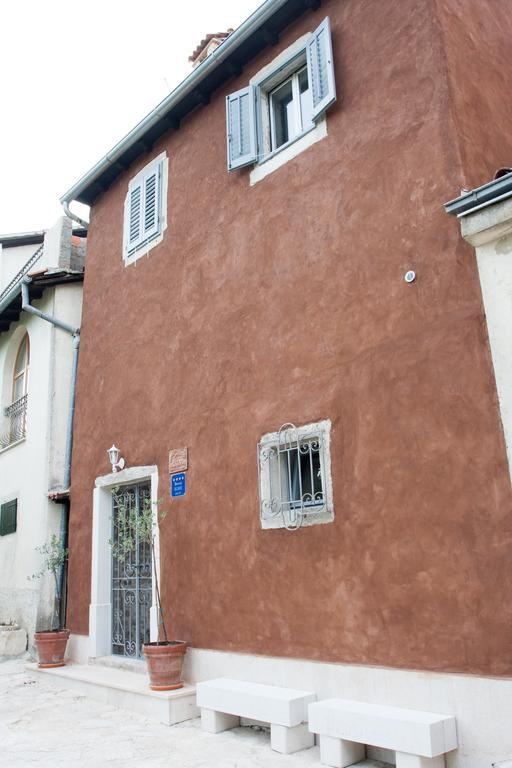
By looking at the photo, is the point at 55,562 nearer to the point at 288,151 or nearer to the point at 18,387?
the point at 18,387

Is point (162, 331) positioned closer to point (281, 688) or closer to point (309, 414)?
point (309, 414)

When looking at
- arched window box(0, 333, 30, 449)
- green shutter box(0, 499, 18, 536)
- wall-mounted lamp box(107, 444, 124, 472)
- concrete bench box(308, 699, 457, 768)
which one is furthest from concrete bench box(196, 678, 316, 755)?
arched window box(0, 333, 30, 449)

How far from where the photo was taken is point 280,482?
598 cm

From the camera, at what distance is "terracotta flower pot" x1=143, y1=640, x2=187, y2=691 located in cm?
626

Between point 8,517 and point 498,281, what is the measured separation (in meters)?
9.18

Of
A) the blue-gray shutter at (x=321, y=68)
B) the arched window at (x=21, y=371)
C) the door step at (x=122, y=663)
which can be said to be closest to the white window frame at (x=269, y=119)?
the blue-gray shutter at (x=321, y=68)

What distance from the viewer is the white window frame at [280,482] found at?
5465mm

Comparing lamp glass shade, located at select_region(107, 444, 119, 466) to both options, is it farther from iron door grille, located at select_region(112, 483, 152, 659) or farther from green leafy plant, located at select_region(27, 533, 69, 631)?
green leafy plant, located at select_region(27, 533, 69, 631)

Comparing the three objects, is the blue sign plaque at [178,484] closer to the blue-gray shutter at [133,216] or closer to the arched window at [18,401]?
the blue-gray shutter at [133,216]

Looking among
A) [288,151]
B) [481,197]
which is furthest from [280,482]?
[288,151]

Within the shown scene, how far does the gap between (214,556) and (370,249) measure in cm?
328

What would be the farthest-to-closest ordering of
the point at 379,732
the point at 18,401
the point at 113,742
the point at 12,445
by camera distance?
the point at 18,401
the point at 12,445
the point at 113,742
the point at 379,732

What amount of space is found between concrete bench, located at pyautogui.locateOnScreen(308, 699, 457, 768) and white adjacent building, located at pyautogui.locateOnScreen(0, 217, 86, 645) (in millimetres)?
5758

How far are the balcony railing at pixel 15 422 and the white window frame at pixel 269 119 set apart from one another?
6.60 m
